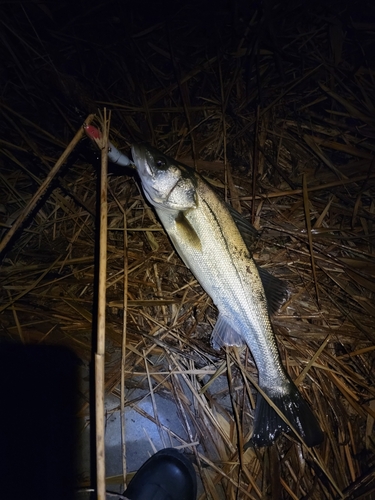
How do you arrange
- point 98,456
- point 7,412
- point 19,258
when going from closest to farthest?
point 98,456
point 7,412
point 19,258

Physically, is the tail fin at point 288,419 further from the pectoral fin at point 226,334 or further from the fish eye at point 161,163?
the fish eye at point 161,163

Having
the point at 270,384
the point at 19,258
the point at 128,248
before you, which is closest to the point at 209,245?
the point at 128,248

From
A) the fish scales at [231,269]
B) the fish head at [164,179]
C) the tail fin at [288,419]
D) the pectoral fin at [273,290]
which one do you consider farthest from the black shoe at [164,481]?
the fish head at [164,179]

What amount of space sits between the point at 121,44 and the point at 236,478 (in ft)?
12.1

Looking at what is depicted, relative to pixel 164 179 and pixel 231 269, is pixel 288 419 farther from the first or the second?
pixel 164 179

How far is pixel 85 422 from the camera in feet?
8.09

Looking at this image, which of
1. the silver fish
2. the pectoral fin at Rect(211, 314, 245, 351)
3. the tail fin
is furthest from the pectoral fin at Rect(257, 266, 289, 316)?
the tail fin

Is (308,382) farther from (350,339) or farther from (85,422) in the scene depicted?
(85,422)

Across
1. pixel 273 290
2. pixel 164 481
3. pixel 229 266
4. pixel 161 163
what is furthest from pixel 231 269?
pixel 164 481

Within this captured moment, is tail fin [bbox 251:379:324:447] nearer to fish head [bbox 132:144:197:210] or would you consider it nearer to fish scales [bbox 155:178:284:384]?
fish scales [bbox 155:178:284:384]

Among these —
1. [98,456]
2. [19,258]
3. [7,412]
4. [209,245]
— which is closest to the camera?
[98,456]

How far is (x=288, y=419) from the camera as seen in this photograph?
2.22 metres

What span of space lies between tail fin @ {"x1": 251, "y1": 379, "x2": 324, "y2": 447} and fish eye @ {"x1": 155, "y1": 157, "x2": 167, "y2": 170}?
180cm

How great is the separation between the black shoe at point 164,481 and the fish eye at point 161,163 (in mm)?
2199
